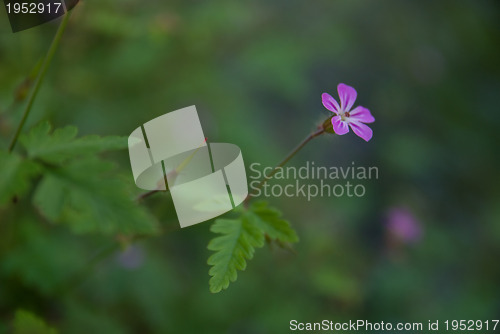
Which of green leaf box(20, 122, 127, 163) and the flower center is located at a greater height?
green leaf box(20, 122, 127, 163)

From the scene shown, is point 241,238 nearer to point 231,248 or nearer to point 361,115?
point 231,248

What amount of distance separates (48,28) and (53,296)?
1998mm

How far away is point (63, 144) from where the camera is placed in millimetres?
1679

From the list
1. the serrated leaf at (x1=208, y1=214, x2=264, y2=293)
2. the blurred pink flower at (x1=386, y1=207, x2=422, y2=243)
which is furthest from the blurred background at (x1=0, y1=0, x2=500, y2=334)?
the serrated leaf at (x1=208, y1=214, x2=264, y2=293)

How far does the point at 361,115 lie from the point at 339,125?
182 millimetres

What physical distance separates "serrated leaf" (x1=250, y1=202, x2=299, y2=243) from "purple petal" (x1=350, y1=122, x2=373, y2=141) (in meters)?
0.41

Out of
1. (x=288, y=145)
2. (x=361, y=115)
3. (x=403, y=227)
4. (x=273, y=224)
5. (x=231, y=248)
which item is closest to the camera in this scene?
(x=231, y=248)

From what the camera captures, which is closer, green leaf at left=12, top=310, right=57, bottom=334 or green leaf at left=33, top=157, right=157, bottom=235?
green leaf at left=33, top=157, right=157, bottom=235

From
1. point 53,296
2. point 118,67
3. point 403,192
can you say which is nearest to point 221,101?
point 118,67

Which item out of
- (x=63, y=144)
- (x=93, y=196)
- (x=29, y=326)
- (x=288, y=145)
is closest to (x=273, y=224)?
(x=93, y=196)

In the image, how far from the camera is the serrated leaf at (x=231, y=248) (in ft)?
4.78

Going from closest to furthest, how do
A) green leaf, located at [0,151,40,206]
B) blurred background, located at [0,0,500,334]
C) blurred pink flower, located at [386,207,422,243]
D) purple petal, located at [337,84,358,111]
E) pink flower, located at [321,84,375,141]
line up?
1. green leaf, located at [0,151,40,206]
2. pink flower, located at [321,84,375,141]
3. purple petal, located at [337,84,358,111]
4. blurred background, located at [0,0,500,334]
5. blurred pink flower, located at [386,207,422,243]

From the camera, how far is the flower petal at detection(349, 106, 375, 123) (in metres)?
1.78

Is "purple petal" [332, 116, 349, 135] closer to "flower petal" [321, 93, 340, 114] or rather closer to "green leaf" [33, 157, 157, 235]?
"flower petal" [321, 93, 340, 114]
